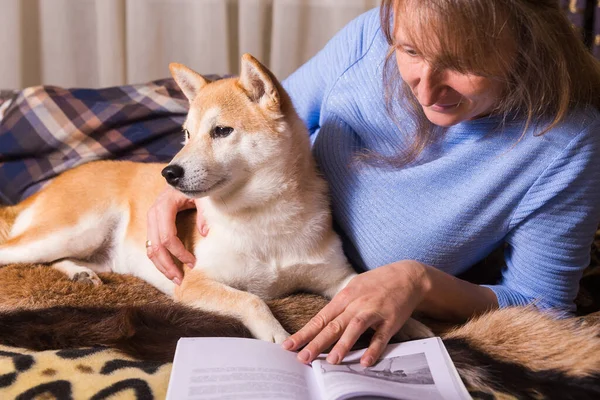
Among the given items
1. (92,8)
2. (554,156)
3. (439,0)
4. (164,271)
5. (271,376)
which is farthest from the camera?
(92,8)

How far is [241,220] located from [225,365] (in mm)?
400

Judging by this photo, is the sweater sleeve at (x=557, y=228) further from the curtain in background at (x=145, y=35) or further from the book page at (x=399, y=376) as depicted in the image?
the curtain in background at (x=145, y=35)

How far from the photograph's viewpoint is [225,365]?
0.86 metres

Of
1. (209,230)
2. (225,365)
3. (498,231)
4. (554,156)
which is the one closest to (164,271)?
(209,230)

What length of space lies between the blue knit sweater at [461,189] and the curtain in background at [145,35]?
4.37 feet

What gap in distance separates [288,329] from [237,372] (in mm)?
255

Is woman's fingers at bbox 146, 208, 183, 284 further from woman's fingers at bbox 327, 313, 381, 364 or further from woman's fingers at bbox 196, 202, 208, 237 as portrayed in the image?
woman's fingers at bbox 327, 313, 381, 364

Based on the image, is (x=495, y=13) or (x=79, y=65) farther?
(x=79, y=65)

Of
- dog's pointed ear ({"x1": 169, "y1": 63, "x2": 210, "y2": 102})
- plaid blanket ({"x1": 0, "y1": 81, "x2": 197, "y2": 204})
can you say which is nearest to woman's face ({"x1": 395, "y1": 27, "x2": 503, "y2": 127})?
dog's pointed ear ({"x1": 169, "y1": 63, "x2": 210, "y2": 102})

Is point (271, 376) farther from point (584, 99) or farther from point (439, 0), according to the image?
point (584, 99)

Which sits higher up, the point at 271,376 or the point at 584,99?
the point at 584,99

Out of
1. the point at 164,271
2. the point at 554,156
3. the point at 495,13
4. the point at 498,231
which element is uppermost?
the point at 495,13

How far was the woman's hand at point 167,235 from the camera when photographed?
129 cm

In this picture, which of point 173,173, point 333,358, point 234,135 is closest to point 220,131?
point 234,135
